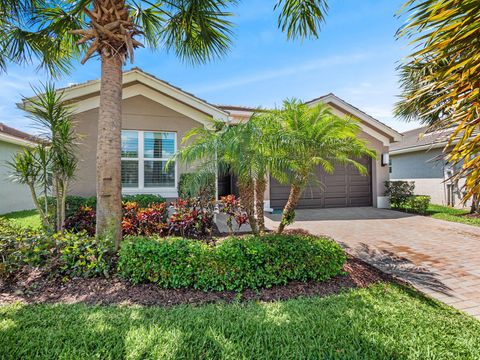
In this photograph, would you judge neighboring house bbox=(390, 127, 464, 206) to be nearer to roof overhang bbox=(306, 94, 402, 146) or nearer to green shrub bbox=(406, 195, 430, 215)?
roof overhang bbox=(306, 94, 402, 146)

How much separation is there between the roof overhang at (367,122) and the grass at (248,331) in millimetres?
11208

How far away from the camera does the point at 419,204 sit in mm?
12570

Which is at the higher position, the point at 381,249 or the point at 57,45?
the point at 57,45

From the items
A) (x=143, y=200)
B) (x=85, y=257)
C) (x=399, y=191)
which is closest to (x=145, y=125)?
(x=143, y=200)

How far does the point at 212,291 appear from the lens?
13.9ft

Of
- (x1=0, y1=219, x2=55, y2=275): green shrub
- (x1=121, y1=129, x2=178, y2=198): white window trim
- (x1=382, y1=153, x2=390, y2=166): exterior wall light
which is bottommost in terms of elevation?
(x1=0, y1=219, x2=55, y2=275): green shrub

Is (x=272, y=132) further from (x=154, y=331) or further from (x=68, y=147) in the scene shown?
(x=68, y=147)

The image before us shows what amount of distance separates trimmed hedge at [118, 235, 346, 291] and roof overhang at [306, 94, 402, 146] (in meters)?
10.5

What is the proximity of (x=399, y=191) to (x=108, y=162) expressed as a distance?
1447 centimetres

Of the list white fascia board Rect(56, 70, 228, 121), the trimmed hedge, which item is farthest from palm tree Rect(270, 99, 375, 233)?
white fascia board Rect(56, 70, 228, 121)

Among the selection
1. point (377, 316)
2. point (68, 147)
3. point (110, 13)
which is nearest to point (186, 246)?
point (377, 316)

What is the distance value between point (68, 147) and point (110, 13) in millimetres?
3440

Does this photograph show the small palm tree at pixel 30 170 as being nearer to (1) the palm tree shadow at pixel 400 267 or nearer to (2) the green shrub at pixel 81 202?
(2) the green shrub at pixel 81 202

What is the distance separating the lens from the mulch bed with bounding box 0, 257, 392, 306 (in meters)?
3.97
